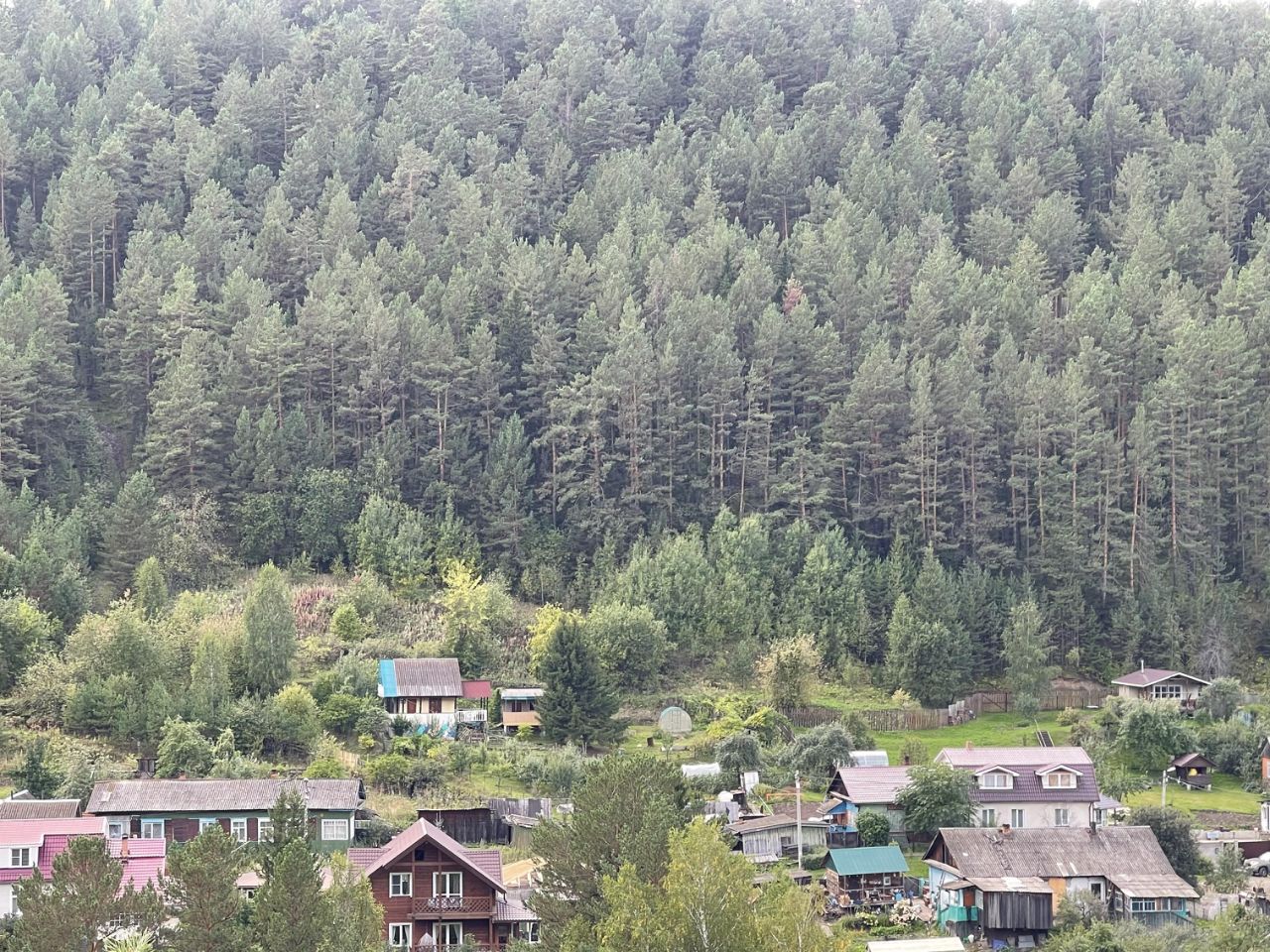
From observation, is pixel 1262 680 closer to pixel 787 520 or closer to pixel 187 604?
pixel 787 520

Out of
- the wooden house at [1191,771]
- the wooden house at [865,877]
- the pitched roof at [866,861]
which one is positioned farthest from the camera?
the wooden house at [1191,771]

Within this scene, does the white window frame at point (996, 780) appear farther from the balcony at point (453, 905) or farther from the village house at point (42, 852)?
the village house at point (42, 852)

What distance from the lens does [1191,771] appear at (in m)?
84.6

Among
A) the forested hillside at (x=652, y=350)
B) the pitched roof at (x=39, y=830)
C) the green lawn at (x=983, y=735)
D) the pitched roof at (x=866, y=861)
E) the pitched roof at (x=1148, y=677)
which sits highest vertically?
the forested hillside at (x=652, y=350)

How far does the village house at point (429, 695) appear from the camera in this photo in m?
85.8

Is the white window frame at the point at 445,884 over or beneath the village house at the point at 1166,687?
beneath

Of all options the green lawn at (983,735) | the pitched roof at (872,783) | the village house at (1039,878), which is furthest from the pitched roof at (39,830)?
the green lawn at (983,735)

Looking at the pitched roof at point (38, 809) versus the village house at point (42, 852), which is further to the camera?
the pitched roof at point (38, 809)

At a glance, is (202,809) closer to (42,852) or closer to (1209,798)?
(42,852)

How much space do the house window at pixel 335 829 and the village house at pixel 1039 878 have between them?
2035 centimetres

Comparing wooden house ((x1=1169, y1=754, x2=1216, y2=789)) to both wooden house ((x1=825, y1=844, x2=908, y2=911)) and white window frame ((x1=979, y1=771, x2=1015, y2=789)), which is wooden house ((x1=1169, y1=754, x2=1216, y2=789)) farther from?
wooden house ((x1=825, y1=844, x2=908, y2=911))

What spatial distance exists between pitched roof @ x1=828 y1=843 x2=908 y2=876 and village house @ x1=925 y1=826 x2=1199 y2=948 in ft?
3.83

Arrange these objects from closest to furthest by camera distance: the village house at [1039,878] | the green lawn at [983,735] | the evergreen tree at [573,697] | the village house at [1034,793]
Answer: the village house at [1039,878], the village house at [1034,793], the evergreen tree at [573,697], the green lawn at [983,735]

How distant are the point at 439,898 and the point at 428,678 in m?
26.1
